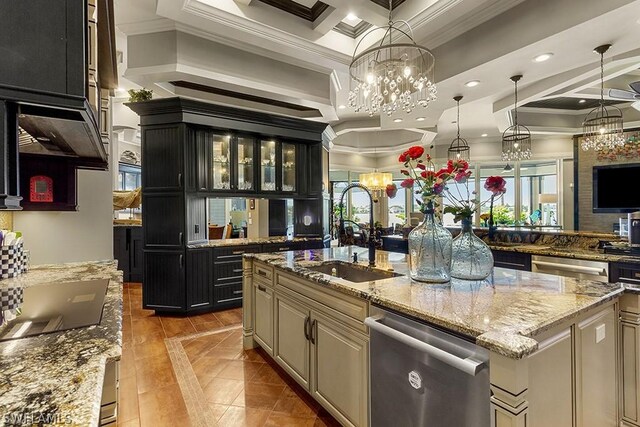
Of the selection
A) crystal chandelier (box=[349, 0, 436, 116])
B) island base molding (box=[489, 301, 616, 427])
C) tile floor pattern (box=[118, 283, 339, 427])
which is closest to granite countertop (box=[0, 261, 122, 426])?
island base molding (box=[489, 301, 616, 427])

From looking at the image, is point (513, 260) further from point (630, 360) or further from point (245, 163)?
point (245, 163)

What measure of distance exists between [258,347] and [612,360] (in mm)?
2653

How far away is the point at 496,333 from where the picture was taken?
1.14 meters

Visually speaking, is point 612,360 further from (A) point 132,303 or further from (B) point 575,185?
(B) point 575,185

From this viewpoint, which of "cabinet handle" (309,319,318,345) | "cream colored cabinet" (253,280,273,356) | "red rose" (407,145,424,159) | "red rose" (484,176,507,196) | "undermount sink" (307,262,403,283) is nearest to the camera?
"red rose" (407,145,424,159)

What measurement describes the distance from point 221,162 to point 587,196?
8055 mm

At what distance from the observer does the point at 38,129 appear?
149cm

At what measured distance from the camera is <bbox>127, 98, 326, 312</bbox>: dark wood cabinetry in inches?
161

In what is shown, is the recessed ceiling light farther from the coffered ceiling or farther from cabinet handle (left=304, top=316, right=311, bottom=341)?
cabinet handle (left=304, top=316, right=311, bottom=341)

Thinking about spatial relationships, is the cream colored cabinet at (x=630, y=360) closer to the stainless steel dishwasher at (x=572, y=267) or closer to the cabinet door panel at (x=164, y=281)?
the stainless steel dishwasher at (x=572, y=267)

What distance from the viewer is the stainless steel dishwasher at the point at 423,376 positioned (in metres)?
1.21

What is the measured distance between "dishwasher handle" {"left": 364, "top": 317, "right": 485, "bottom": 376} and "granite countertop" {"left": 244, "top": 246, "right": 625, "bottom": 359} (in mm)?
95

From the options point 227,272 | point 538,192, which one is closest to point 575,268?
point 227,272

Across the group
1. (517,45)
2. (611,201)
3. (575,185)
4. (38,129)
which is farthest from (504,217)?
(38,129)
